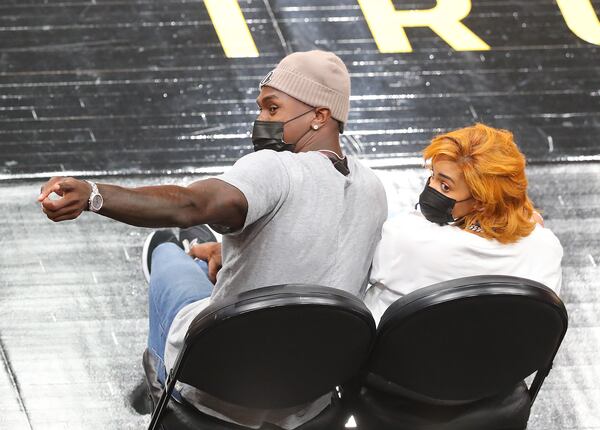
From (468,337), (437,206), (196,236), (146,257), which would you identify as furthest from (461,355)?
(146,257)

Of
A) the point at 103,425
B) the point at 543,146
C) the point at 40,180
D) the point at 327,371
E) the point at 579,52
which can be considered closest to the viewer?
the point at 327,371

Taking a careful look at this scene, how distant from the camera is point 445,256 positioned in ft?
7.26

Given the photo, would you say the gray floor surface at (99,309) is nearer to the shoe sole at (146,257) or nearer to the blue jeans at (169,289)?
the shoe sole at (146,257)

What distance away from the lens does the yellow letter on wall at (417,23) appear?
4482 millimetres

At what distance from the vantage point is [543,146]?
399 centimetres

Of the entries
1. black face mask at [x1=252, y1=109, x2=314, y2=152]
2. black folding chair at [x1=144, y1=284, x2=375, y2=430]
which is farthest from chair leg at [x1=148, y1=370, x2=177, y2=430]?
black face mask at [x1=252, y1=109, x2=314, y2=152]

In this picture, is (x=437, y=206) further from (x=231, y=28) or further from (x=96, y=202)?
(x=231, y=28)

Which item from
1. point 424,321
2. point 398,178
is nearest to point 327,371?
point 424,321

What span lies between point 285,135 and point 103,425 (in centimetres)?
104

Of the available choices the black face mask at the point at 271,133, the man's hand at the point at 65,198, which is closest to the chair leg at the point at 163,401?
the man's hand at the point at 65,198

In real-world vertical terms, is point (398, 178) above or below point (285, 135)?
below

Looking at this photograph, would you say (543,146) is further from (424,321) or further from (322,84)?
(424,321)

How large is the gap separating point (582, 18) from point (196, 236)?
8.26 ft

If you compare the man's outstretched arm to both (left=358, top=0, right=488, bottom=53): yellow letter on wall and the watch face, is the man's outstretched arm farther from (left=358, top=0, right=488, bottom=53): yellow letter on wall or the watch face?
(left=358, top=0, right=488, bottom=53): yellow letter on wall
